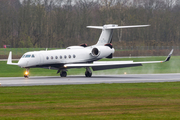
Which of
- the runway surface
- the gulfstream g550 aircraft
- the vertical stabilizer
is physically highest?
the vertical stabilizer

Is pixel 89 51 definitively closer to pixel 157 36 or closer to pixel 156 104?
pixel 156 104

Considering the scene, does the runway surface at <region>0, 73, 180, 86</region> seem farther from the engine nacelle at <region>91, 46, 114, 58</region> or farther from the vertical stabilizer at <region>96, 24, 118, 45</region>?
the vertical stabilizer at <region>96, 24, 118, 45</region>

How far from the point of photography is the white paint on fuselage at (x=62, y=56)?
34.4 meters

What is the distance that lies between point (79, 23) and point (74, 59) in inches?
2381

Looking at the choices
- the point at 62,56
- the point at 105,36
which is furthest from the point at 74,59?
the point at 105,36

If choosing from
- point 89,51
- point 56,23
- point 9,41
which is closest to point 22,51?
point 9,41

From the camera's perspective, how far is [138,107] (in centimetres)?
1534

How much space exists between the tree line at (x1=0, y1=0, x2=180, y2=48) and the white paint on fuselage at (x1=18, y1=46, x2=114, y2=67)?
49.2m

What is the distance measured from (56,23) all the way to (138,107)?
8033 centimetres

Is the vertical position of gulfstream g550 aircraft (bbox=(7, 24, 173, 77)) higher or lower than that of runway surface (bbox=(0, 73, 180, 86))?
higher

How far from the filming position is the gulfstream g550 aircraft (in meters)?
34.7

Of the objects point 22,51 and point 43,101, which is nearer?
point 43,101

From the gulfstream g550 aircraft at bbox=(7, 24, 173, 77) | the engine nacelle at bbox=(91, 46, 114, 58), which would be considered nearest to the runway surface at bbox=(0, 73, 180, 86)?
the gulfstream g550 aircraft at bbox=(7, 24, 173, 77)

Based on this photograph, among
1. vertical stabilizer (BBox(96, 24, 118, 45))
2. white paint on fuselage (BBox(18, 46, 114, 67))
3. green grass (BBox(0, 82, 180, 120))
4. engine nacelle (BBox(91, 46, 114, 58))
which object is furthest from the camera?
vertical stabilizer (BBox(96, 24, 118, 45))
